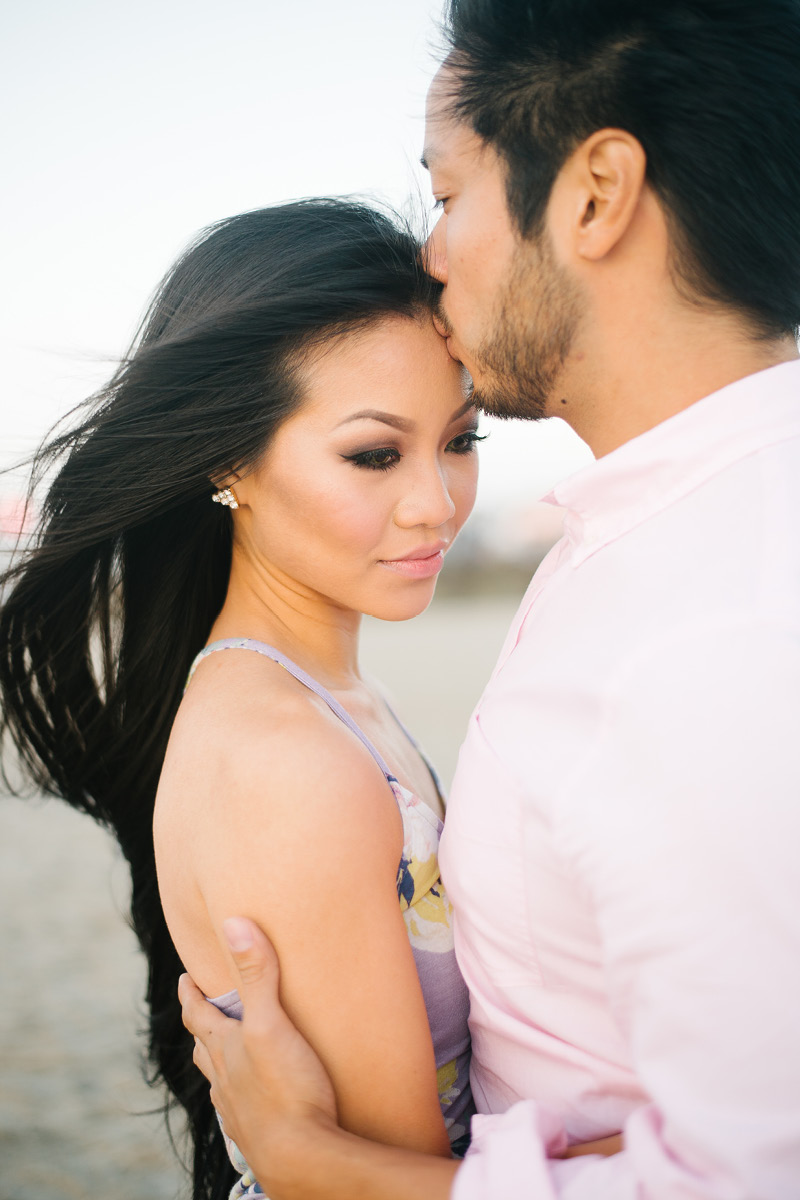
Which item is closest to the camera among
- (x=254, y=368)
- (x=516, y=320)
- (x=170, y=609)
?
(x=516, y=320)

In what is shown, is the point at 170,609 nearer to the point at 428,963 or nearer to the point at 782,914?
the point at 428,963

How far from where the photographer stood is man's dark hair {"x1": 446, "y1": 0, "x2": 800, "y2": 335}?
1639 mm

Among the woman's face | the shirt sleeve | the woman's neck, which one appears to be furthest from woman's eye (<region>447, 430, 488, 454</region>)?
the shirt sleeve

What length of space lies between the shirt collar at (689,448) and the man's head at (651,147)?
208mm

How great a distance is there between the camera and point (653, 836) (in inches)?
48.3

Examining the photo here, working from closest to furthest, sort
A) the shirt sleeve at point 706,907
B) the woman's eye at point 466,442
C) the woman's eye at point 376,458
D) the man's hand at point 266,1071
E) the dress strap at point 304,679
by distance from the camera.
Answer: the shirt sleeve at point 706,907
the man's hand at point 266,1071
the dress strap at point 304,679
the woman's eye at point 376,458
the woman's eye at point 466,442

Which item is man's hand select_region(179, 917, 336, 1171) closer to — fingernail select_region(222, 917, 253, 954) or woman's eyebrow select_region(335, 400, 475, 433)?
fingernail select_region(222, 917, 253, 954)

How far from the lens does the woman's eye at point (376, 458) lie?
2.14 m

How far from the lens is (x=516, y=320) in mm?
1842

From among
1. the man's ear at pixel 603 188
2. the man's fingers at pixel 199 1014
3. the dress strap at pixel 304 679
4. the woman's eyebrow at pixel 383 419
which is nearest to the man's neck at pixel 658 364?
the man's ear at pixel 603 188

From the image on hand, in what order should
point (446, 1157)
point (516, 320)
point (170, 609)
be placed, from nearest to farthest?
point (446, 1157) < point (516, 320) < point (170, 609)

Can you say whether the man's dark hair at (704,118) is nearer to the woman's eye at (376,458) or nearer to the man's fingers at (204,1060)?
the woman's eye at (376,458)

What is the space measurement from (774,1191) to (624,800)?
0.50m

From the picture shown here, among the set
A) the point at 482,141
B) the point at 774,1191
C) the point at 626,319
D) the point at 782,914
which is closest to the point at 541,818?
the point at 782,914
